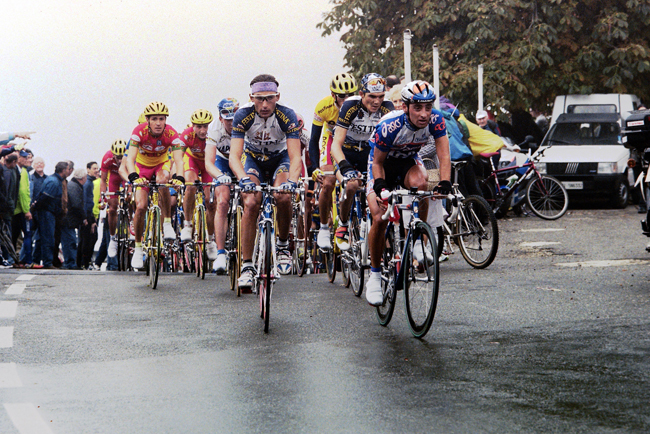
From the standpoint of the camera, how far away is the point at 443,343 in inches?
279

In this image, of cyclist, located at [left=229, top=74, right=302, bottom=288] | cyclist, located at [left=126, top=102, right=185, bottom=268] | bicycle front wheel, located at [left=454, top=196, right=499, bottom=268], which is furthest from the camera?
cyclist, located at [left=126, top=102, right=185, bottom=268]

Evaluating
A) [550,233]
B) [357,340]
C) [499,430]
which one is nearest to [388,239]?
[357,340]

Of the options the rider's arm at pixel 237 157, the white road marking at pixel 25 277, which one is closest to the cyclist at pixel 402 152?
the rider's arm at pixel 237 157

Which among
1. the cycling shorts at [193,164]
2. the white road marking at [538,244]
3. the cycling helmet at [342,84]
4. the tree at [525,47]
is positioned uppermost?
the tree at [525,47]

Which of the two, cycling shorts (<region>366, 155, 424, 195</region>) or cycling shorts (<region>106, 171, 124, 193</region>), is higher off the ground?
cycling shorts (<region>106, 171, 124, 193</region>)

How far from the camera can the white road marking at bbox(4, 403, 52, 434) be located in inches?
197

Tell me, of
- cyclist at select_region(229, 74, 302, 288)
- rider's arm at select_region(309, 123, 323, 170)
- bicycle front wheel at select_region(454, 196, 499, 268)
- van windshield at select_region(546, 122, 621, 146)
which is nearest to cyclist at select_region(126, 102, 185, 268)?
rider's arm at select_region(309, 123, 323, 170)

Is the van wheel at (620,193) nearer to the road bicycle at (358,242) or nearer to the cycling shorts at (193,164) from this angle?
A: the cycling shorts at (193,164)

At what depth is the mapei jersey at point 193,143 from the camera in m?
14.5

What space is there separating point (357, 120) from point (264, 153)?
44.5 inches

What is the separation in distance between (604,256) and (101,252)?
1096cm

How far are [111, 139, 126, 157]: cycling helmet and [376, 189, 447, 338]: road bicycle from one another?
382 inches

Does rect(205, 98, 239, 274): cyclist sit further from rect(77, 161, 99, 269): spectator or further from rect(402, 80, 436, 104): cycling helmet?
rect(77, 161, 99, 269): spectator

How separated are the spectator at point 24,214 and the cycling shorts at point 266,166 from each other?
29.9 feet
